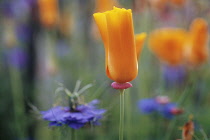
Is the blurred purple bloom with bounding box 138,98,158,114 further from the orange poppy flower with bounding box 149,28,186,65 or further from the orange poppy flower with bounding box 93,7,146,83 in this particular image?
the orange poppy flower with bounding box 93,7,146,83

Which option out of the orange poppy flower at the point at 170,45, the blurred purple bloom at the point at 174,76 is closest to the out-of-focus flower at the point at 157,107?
the orange poppy flower at the point at 170,45

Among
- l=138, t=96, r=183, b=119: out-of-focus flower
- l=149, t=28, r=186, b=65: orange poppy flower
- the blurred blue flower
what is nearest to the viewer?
l=138, t=96, r=183, b=119: out-of-focus flower

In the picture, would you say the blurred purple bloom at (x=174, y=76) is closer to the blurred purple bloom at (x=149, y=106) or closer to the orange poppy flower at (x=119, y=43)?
the blurred purple bloom at (x=149, y=106)

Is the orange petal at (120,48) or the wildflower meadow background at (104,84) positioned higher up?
the orange petal at (120,48)

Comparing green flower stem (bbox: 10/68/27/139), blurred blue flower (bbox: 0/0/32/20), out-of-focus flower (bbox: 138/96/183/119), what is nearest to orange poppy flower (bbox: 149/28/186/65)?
out-of-focus flower (bbox: 138/96/183/119)

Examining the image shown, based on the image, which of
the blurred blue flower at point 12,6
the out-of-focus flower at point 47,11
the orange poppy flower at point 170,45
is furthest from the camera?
the blurred blue flower at point 12,6

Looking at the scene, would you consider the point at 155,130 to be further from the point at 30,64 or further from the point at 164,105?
the point at 30,64

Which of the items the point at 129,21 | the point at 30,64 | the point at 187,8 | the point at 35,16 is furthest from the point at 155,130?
the point at 35,16
